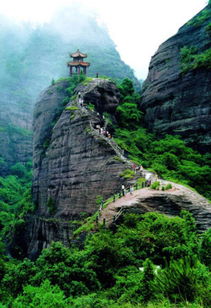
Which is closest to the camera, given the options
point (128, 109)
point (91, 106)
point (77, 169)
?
point (77, 169)

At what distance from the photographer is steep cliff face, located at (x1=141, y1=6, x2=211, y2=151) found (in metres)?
35.9

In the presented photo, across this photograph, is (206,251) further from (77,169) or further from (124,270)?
(77,169)

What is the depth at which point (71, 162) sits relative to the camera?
3141cm

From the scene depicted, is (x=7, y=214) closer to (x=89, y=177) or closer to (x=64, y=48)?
(x=89, y=177)

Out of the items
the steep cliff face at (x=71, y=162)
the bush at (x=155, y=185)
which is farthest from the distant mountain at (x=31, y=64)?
the bush at (x=155, y=185)

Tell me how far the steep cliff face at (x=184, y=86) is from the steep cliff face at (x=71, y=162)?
17.4 ft

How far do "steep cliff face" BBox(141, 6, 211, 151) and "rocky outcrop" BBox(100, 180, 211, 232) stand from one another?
667 inches

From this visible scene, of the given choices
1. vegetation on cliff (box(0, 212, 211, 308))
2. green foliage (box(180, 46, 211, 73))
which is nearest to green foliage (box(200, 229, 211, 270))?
vegetation on cliff (box(0, 212, 211, 308))

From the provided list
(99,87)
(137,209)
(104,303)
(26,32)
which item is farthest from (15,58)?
(104,303)

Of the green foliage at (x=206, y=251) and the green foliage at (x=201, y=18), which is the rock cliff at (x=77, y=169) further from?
the green foliage at (x=201, y=18)

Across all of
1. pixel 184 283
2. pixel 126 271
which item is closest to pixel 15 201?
pixel 126 271

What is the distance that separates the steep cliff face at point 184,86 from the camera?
35.9 meters

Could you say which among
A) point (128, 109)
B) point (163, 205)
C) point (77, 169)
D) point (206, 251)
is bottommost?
point (206, 251)

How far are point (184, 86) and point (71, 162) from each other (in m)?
16.3
